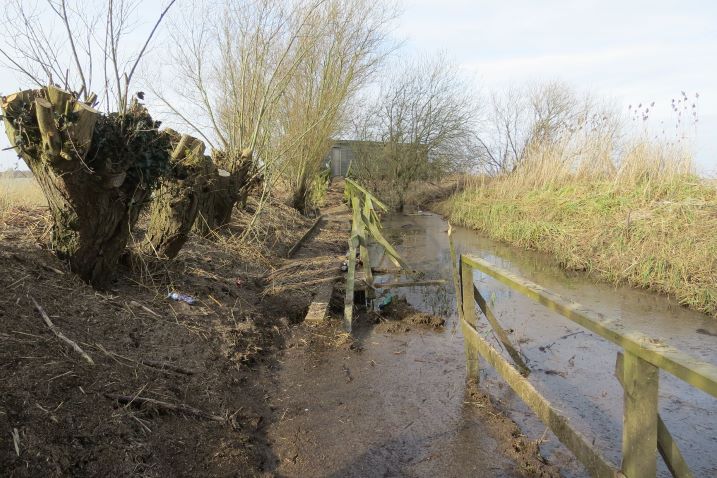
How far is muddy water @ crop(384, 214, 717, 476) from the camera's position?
3594 millimetres

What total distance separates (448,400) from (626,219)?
6850mm

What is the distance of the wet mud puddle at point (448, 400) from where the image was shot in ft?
10.5

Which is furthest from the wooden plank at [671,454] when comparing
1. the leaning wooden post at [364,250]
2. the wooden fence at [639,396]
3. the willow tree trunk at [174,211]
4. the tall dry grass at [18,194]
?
the tall dry grass at [18,194]

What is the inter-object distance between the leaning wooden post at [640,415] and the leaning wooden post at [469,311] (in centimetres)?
215

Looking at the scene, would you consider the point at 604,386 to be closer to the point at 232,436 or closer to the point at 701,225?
the point at 232,436

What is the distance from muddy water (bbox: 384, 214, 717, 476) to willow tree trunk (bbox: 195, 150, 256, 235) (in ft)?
11.3

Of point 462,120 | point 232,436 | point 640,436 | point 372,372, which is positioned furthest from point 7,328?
point 462,120

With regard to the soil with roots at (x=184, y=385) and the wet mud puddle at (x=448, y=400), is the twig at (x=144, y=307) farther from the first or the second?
the wet mud puddle at (x=448, y=400)

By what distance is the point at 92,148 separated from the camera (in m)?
4.06

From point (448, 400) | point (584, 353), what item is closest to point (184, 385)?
point (448, 400)

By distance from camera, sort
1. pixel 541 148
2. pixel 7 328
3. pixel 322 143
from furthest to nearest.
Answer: pixel 322 143, pixel 541 148, pixel 7 328

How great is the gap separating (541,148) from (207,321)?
42.8 ft

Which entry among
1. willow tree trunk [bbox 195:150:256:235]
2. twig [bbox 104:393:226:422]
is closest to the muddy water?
twig [bbox 104:393:226:422]

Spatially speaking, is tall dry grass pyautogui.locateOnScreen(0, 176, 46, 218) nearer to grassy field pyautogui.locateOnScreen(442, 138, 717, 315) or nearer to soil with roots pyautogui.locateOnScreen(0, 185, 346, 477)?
soil with roots pyautogui.locateOnScreen(0, 185, 346, 477)
